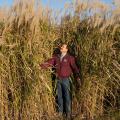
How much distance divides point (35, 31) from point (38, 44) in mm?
295

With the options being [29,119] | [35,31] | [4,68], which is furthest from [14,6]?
[29,119]

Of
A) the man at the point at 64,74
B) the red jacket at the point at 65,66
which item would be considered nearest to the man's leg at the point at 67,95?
the man at the point at 64,74

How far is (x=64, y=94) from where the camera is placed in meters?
12.1

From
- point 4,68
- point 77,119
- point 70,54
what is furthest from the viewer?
point 70,54

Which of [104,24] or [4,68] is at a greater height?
[104,24]

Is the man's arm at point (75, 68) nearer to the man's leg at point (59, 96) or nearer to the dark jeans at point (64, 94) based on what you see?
the dark jeans at point (64, 94)

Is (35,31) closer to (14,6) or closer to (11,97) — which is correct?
(14,6)

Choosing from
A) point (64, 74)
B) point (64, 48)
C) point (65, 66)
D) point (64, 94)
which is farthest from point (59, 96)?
point (64, 48)

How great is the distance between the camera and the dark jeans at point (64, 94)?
11.9m

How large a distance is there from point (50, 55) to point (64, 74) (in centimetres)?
55

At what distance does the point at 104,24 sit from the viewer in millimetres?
12055

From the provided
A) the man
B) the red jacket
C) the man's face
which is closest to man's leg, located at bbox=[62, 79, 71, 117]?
the man

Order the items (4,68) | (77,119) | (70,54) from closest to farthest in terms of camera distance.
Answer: (4,68), (77,119), (70,54)

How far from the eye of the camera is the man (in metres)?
11.9
